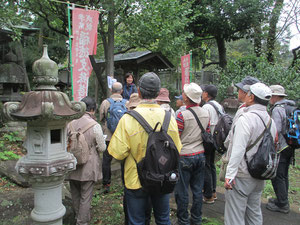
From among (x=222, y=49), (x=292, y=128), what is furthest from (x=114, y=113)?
(x=222, y=49)

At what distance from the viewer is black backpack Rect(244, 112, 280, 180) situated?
8.75 feet

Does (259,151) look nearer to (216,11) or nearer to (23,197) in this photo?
(23,197)

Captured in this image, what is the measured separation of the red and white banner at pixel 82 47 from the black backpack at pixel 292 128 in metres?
4.13

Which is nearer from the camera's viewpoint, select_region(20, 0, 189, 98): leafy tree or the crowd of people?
the crowd of people

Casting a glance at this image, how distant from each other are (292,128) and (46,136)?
3.87m

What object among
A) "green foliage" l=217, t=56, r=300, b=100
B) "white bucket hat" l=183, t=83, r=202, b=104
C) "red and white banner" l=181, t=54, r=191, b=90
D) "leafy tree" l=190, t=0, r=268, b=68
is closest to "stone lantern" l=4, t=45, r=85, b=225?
"white bucket hat" l=183, t=83, r=202, b=104

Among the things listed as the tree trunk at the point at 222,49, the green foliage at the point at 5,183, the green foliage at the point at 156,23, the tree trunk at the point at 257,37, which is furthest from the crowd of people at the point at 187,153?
the tree trunk at the point at 222,49

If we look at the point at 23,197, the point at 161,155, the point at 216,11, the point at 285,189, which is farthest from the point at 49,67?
the point at 216,11

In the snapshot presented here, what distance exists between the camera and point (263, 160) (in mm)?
2662

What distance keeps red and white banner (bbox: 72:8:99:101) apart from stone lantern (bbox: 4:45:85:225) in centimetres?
284

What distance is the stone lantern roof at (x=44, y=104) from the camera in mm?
2191

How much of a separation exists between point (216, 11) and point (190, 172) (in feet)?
34.1

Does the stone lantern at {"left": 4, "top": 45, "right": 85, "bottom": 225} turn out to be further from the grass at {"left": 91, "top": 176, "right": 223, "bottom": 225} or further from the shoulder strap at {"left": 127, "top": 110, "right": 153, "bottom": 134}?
the grass at {"left": 91, "top": 176, "right": 223, "bottom": 225}

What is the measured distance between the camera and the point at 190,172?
132 inches
